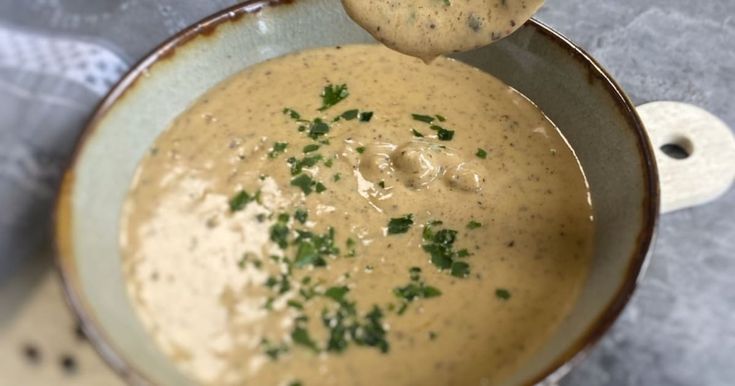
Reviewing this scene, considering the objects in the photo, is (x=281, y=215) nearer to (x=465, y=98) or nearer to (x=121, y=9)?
(x=465, y=98)

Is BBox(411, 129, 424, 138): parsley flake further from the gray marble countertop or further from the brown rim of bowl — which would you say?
the gray marble countertop

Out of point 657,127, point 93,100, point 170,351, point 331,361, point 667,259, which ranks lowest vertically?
point 170,351

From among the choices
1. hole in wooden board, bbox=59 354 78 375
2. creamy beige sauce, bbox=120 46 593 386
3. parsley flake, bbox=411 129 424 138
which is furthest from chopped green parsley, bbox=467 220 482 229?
hole in wooden board, bbox=59 354 78 375

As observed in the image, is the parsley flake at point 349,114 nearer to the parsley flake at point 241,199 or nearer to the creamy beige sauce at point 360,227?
the creamy beige sauce at point 360,227

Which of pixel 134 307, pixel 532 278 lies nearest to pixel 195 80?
pixel 134 307

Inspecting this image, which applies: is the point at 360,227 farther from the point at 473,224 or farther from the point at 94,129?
the point at 94,129
